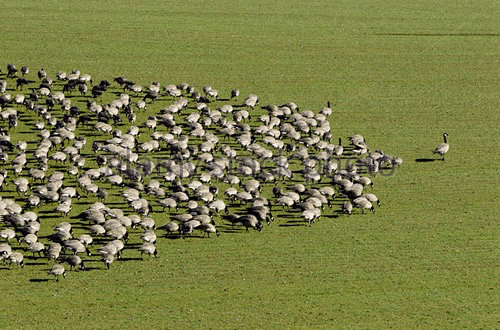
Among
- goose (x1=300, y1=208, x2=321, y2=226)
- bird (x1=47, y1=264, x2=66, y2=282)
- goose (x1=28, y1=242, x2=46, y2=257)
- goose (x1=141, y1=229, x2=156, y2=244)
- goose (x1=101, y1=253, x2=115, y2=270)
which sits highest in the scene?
goose (x1=300, y1=208, x2=321, y2=226)

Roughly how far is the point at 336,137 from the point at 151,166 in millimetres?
18393

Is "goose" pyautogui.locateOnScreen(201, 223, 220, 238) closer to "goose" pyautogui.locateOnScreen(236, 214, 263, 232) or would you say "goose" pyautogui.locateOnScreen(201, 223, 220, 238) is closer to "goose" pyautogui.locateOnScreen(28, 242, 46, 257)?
"goose" pyautogui.locateOnScreen(236, 214, 263, 232)

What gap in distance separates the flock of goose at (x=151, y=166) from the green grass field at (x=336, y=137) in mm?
1642

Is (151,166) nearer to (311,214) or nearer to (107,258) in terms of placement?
(311,214)

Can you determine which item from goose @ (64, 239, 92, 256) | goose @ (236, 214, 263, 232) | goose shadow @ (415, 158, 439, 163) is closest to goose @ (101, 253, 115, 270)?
goose @ (64, 239, 92, 256)

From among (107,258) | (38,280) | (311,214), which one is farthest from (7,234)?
(311,214)

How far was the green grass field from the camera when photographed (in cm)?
5603

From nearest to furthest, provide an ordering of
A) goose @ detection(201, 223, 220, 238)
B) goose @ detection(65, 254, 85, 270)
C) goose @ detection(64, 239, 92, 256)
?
goose @ detection(65, 254, 85, 270) < goose @ detection(64, 239, 92, 256) < goose @ detection(201, 223, 220, 238)

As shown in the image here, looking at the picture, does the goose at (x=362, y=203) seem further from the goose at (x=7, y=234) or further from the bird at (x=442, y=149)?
the goose at (x=7, y=234)

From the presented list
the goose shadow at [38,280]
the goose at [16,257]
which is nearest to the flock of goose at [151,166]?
the goose at [16,257]

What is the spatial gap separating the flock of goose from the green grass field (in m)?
1.64

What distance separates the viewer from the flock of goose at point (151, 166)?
63.0m

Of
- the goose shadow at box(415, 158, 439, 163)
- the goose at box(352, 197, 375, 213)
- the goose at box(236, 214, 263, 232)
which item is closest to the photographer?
the goose at box(236, 214, 263, 232)

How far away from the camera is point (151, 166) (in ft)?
236
